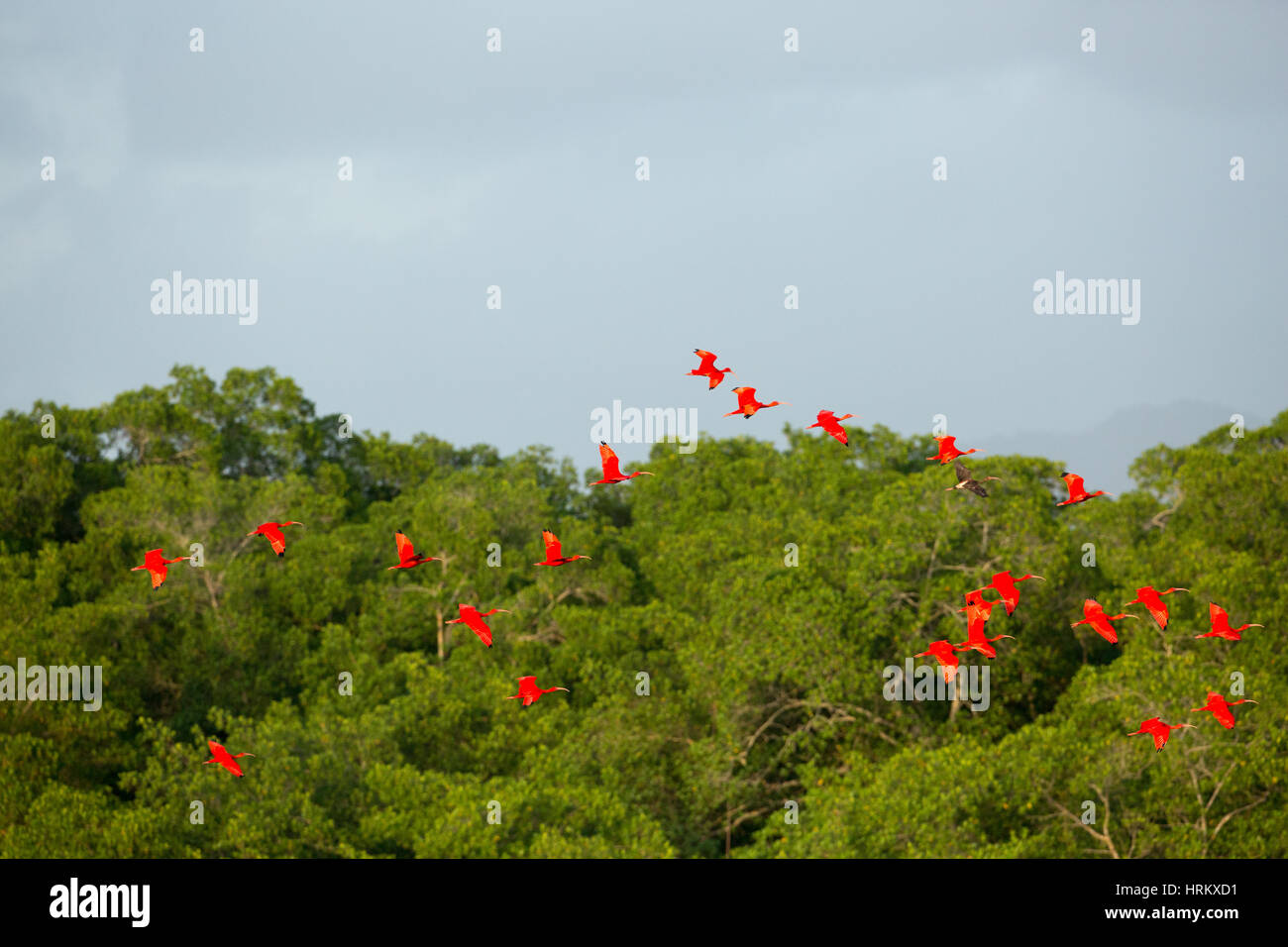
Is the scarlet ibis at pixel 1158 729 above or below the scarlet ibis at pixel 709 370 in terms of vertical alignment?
below

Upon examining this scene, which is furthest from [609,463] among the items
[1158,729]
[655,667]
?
[655,667]

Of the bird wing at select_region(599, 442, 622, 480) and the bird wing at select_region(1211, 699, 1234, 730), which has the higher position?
the bird wing at select_region(599, 442, 622, 480)

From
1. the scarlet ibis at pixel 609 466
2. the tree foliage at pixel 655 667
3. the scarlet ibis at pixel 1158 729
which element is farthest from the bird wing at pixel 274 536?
the tree foliage at pixel 655 667

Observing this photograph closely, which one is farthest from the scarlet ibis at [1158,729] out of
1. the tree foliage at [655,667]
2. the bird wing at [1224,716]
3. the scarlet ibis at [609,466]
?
the scarlet ibis at [609,466]

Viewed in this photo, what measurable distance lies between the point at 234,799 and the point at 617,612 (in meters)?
8.79

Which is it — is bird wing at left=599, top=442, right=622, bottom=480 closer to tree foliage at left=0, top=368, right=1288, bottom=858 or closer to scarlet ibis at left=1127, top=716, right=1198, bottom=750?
scarlet ibis at left=1127, top=716, right=1198, bottom=750

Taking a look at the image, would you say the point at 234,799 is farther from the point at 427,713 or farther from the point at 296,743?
the point at 427,713

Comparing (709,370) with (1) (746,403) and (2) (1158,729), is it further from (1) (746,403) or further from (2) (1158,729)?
(2) (1158,729)

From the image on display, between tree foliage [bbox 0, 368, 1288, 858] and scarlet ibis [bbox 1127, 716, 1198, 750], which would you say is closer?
scarlet ibis [bbox 1127, 716, 1198, 750]

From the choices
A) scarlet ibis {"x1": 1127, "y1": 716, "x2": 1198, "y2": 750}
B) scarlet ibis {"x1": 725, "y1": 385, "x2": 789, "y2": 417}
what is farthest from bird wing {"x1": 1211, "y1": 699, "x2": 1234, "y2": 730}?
scarlet ibis {"x1": 725, "y1": 385, "x2": 789, "y2": 417}

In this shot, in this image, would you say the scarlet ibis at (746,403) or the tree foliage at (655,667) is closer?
the scarlet ibis at (746,403)

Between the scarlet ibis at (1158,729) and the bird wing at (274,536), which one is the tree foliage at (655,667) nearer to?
the scarlet ibis at (1158,729)

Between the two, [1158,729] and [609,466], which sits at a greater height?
[609,466]

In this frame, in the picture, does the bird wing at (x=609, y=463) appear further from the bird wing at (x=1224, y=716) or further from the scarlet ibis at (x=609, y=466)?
the bird wing at (x=1224, y=716)
